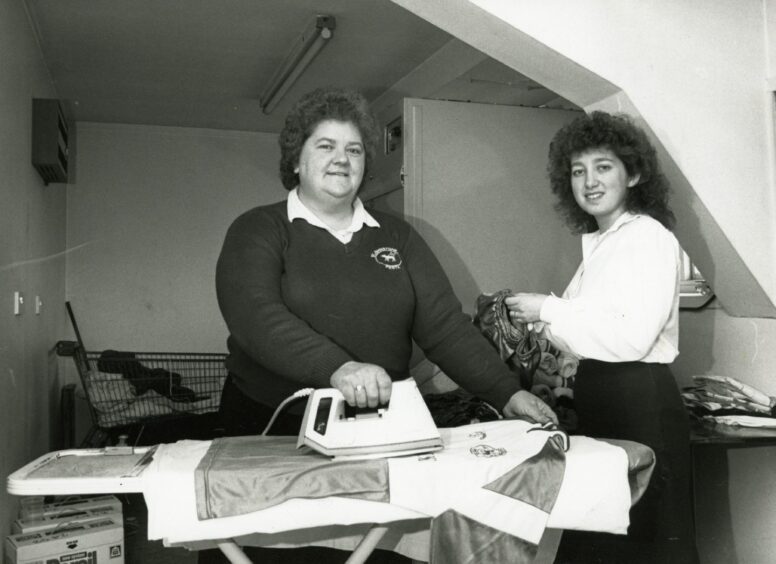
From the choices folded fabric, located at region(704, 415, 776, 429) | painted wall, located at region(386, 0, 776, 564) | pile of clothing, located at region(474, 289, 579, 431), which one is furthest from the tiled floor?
painted wall, located at region(386, 0, 776, 564)

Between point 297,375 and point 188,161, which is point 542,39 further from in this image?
point 188,161

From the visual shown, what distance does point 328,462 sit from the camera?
5.18 ft

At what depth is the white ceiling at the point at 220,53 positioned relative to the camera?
3.87 meters

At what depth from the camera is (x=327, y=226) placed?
2.26 metres

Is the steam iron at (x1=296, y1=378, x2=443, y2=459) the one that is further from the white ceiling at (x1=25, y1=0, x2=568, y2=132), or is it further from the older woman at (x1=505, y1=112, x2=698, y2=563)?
the white ceiling at (x1=25, y1=0, x2=568, y2=132)

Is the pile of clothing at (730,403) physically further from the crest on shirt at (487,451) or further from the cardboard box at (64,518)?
the cardboard box at (64,518)

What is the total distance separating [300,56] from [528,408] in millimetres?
2850

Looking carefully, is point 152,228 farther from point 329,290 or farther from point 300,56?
point 329,290

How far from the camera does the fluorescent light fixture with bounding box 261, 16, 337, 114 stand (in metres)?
3.97

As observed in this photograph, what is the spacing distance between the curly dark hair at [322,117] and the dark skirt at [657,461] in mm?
990

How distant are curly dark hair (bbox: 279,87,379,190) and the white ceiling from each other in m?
1.63

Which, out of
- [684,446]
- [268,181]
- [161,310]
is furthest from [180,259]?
[684,446]

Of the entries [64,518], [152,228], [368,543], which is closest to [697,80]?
[368,543]

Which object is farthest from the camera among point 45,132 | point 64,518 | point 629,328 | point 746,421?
point 45,132
